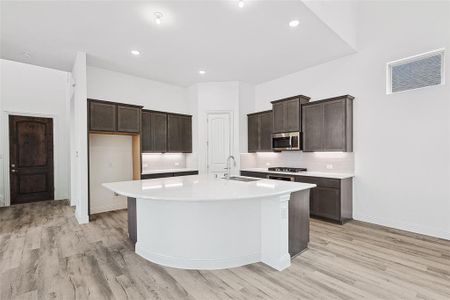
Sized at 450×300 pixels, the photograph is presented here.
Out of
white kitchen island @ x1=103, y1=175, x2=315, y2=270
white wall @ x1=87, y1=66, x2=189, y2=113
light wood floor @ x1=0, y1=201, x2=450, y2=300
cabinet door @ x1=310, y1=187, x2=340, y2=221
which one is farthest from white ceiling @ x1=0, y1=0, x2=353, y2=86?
light wood floor @ x1=0, y1=201, x2=450, y2=300

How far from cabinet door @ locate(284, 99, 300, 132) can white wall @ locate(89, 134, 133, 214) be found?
392cm

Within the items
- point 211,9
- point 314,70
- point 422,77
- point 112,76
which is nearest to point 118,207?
point 112,76

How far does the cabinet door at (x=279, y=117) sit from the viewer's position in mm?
5309

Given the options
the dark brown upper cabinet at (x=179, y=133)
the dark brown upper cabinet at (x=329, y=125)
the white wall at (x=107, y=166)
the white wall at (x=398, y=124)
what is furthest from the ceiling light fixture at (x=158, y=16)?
the white wall at (x=398, y=124)

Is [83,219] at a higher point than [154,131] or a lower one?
lower

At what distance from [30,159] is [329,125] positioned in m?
7.80

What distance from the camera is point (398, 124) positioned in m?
3.95

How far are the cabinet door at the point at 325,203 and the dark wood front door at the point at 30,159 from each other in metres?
7.19

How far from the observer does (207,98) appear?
6.29 meters

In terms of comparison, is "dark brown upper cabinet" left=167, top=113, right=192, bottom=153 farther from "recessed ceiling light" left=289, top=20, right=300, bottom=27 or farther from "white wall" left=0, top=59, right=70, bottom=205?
"recessed ceiling light" left=289, top=20, right=300, bottom=27

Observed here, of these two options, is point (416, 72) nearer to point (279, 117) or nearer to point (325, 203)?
point (279, 117)

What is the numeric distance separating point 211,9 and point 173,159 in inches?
165

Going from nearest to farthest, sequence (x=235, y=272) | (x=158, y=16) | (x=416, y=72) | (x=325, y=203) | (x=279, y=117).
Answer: (x=235, y=272), (x=158, y=16), (x=416, y=72), (x=325, y=203), (x=279, y=117)

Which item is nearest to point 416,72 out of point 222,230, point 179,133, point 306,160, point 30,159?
point 306,160
